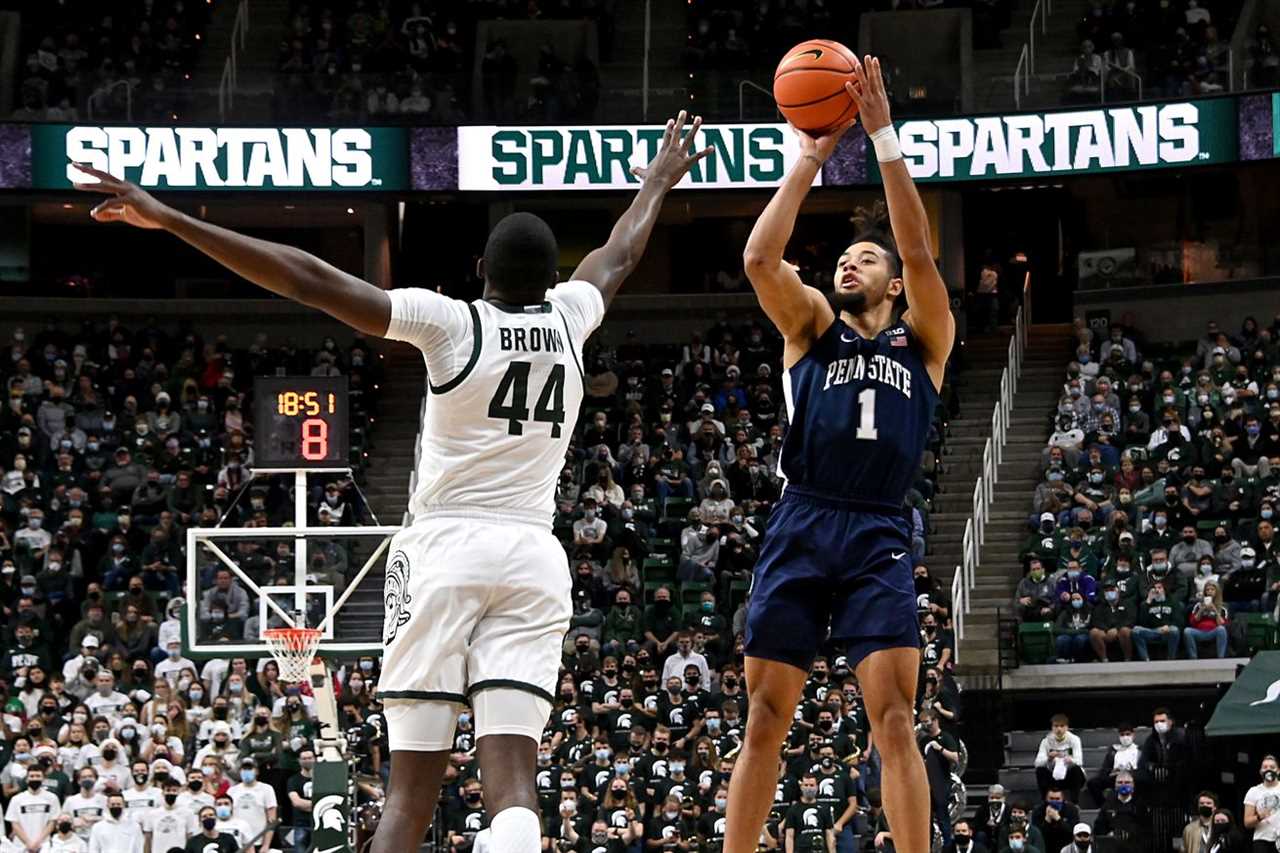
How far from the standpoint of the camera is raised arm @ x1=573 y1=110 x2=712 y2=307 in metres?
7.35

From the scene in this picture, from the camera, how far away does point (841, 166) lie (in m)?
31.9

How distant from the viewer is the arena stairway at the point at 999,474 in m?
27.6

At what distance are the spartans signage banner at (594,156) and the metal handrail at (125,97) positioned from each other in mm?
4799

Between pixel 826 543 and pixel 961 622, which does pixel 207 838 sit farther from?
pixel 826 543

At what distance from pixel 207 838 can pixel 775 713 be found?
1362 centimetres

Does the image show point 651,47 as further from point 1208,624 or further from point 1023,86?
point 1208,624

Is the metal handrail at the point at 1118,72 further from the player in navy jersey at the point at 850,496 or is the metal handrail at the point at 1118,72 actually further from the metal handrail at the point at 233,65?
the player in navy jersey at the point at 850,496

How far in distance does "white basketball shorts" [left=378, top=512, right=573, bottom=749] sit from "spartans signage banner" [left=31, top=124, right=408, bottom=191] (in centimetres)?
2516

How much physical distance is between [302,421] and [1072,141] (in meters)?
15.3

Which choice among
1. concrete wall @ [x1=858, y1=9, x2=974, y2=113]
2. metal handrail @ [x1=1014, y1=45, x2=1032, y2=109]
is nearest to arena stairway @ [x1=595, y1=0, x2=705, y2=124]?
concrete wall @ [x1=858, y1=9, x2=974, y2=113]

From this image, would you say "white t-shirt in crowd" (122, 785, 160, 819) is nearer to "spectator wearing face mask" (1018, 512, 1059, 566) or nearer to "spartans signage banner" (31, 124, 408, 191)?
"spectator wearing face mask" (1018, 512, 1059, 566)

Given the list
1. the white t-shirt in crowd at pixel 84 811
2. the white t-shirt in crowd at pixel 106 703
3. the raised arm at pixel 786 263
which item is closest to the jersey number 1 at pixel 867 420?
the raised arm at pixel 786 263

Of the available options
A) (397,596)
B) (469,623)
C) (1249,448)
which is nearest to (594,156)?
(1249,448)

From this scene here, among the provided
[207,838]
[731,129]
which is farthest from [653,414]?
[207,838]
